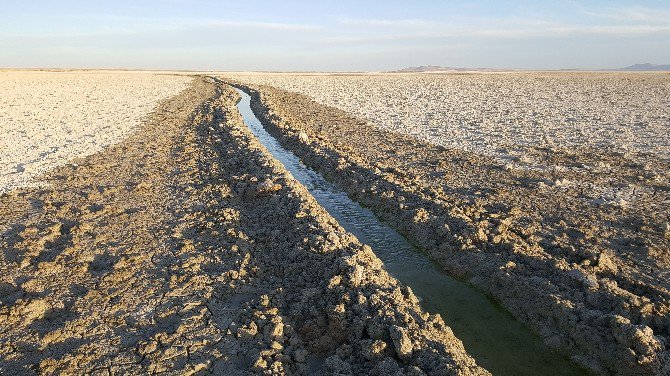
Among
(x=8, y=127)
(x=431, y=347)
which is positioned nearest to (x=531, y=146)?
(x=431, y=347)

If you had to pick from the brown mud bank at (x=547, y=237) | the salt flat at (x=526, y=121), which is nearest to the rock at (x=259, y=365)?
the brown mud bank at (x=547, y=237)

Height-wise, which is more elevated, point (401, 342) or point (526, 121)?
point (401, 342)

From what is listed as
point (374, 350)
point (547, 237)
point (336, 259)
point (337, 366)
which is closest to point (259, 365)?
point (337, 366)

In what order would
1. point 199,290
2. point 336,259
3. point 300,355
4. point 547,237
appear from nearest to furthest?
point 300,355 < point 199,290 < point 336,259 < point 547,237

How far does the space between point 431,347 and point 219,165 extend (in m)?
9.01

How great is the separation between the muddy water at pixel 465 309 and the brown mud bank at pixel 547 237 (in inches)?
7.3

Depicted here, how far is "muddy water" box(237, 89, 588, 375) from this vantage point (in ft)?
16.4

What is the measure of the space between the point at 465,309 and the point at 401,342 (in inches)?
70.5

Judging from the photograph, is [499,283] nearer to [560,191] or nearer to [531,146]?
[560,191]

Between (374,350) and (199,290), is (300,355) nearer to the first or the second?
(374,350)

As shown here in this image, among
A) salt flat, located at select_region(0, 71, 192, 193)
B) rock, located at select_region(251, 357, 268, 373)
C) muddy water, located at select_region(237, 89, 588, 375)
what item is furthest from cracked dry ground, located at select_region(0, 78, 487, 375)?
salt flat, located at select_region(0, 71, 192, 193)

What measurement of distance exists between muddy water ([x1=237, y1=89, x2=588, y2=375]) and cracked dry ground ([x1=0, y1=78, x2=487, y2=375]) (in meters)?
0.47

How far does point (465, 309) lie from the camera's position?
6008mm

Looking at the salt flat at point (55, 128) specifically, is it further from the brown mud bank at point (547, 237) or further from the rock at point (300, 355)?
the rock at point (300, 355)
